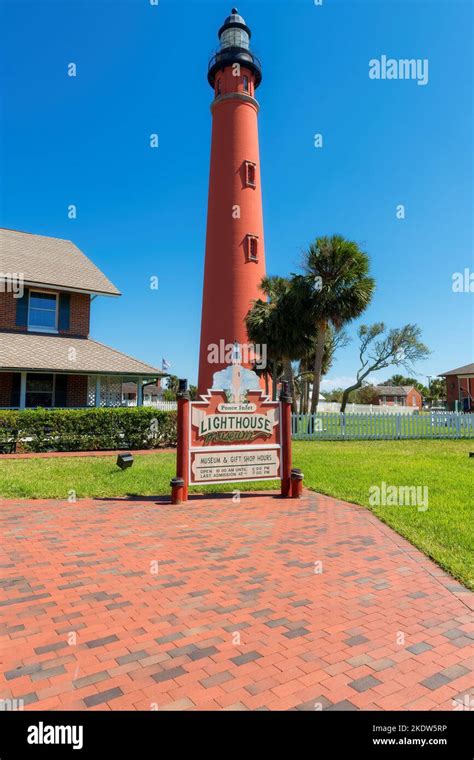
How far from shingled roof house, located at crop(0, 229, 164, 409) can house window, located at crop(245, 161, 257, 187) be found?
887 cm

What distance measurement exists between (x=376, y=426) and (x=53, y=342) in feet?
45.8

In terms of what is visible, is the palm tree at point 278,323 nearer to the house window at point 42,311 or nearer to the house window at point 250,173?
the house window at point 250,173

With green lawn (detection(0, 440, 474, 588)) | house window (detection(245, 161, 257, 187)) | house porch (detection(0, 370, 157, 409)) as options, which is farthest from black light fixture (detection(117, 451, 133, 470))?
house window (detection(245, 161, 257, 187))

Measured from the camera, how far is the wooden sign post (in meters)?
7.88

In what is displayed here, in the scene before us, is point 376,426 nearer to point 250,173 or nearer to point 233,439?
point 233,439

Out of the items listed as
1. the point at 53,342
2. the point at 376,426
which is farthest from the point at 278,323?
the point at 53,342

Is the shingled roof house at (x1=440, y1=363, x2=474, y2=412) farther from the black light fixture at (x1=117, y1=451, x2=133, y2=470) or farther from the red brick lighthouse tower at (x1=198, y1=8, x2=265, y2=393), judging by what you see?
the black light fixture at (x1=117, y1=451, x2=133, y2=470)

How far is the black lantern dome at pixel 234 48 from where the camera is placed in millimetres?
23344

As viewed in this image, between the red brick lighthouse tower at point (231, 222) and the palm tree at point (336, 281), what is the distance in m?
3.48

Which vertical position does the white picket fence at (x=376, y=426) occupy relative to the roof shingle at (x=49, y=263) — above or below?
below

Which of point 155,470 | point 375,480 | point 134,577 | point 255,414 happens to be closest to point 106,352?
point 155,470

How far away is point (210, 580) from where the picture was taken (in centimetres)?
429

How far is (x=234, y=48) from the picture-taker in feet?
77.4

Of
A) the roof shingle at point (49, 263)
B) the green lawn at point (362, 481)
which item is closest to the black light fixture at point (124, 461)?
the green lawn at point (362, 481)
